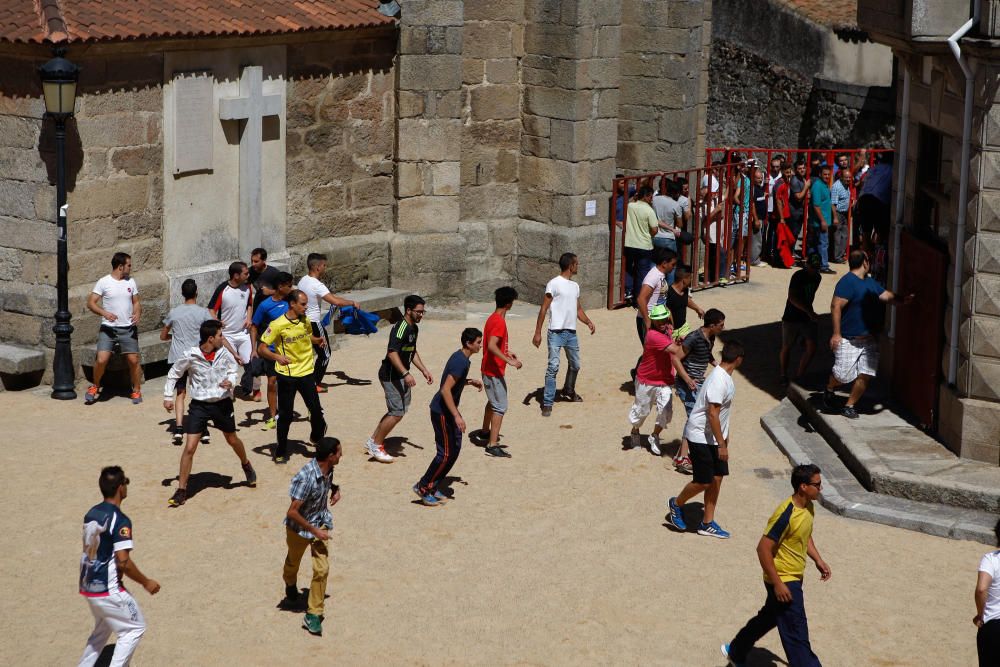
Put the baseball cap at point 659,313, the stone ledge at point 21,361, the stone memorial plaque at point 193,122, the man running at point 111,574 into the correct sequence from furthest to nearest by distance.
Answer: the stone memorial plaque at point 193,122, the stone ledge at point 21,361, the baseball cap at point 659,313, the man running at point 111,574

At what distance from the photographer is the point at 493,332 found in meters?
13.8

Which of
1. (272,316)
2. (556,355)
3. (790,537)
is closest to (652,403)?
(556,355)

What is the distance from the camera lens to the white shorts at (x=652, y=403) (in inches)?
553

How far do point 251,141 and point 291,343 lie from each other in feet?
14.4

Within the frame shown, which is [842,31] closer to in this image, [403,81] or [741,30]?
[741,30]

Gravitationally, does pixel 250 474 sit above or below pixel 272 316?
below

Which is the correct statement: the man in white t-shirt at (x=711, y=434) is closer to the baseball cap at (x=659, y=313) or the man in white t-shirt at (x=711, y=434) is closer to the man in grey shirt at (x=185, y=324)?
the baseball cap at (x=659, y=313)

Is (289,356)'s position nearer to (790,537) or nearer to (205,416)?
(205,416)

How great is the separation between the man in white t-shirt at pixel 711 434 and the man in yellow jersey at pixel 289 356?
3.34 metres

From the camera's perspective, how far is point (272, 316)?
14.7 metres

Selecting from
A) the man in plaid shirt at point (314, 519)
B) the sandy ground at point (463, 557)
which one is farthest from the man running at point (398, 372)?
the man in plaid shirt at point (314, 519)

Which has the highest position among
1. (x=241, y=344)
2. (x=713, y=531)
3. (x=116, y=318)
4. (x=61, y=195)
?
(x=61, y=195)

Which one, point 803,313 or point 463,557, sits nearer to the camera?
point 463,557

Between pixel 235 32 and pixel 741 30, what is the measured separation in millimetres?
13953
